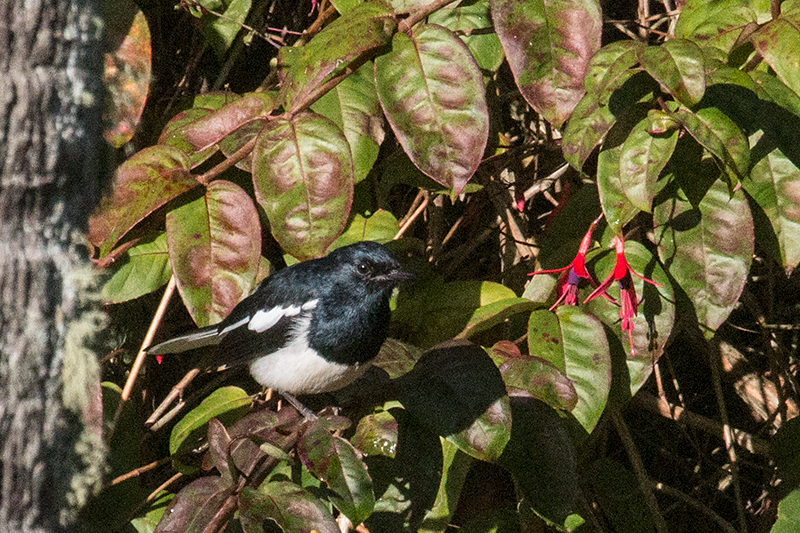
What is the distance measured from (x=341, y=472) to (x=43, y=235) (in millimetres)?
1220

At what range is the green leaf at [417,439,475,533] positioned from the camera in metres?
2.48

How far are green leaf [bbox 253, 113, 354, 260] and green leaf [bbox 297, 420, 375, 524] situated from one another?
0.46 metres

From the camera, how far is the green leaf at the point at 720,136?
5.66 ft

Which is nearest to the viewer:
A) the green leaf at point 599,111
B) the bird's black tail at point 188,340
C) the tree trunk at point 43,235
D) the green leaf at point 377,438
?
the tree trunk at point 43,235

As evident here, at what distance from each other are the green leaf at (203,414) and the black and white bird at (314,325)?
115mm

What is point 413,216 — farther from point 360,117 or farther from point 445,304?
point 360,117

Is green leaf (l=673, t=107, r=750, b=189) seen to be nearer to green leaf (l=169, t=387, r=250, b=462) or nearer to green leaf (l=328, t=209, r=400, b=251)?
green leaf (l=328, t=209, r=400, b=251)

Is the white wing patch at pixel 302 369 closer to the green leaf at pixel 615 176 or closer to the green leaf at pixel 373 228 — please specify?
the green leaf at pixel 373 228

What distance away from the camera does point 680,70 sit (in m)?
1.69

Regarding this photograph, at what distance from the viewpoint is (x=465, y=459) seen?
Answer: 2.51 meters

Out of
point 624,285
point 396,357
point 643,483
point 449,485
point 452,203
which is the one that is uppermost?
point 452,203

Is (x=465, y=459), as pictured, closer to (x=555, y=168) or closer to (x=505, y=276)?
(x=505, y=276)

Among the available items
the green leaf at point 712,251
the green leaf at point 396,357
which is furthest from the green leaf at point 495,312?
the green leaf at point 712,251

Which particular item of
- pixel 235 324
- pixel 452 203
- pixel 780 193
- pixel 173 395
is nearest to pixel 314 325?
pixel 235 324
